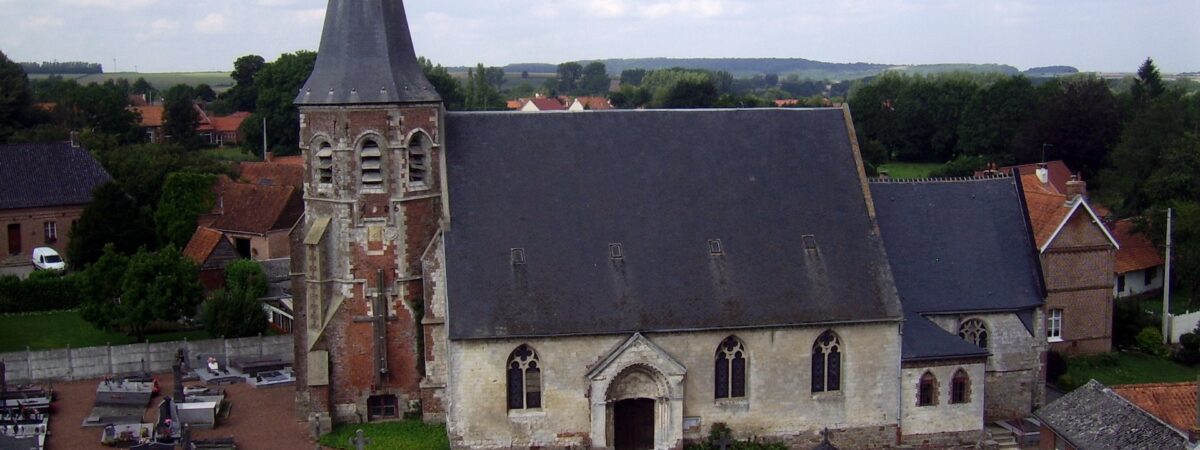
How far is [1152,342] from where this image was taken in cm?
4466

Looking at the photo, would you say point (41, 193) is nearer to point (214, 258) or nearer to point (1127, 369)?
point (214, 258)

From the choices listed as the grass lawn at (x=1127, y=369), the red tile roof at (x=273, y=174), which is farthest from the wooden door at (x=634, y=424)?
the red tile roof at (x=273, y=174)

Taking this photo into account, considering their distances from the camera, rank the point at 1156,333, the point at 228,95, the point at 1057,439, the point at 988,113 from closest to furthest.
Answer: the point at 1057,439, the point at 1156,333, the point at 988,113, the point at 228,95

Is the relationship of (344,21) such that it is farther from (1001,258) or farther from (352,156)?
(1001,258)

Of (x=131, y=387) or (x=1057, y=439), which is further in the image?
(x=131, y=387)

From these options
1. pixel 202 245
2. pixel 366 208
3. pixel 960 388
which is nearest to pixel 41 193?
pixel 202 245

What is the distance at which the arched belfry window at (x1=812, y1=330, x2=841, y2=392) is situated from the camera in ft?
108

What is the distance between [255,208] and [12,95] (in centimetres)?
4271

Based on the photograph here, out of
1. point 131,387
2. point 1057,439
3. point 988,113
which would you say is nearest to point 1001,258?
point 1057,439

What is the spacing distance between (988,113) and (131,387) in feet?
271

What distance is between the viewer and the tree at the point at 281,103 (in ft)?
324

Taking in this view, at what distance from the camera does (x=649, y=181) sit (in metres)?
34.1

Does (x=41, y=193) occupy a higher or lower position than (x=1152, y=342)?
higher

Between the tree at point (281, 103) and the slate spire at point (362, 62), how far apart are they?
6687 centimetres
